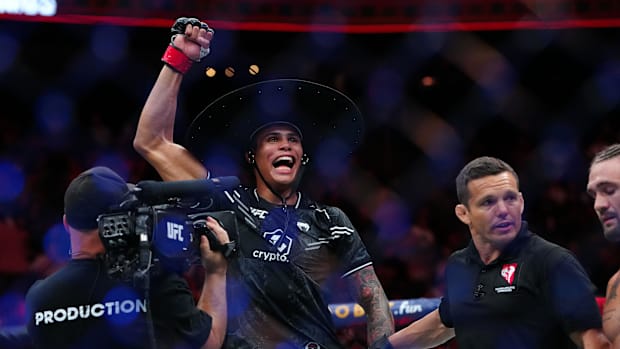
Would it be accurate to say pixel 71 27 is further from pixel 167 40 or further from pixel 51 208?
pixel 51 208

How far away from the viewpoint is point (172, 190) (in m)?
1.94

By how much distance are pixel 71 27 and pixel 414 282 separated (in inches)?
93.0

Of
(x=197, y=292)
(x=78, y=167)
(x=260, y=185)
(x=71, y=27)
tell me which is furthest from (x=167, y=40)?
(x=260, y=185)

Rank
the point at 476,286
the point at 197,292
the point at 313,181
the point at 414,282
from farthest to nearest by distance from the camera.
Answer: the point at 313,181 < the point at 414,282 < the point at 197,292 < the point at 476,286

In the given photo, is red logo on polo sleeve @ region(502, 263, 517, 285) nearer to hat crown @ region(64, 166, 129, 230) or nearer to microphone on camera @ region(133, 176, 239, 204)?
microphone on camera @ region(133, 176, 239, 204)

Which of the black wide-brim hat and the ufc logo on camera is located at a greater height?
the black wide-brim hat

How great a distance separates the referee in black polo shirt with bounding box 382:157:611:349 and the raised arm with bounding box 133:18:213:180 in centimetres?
81

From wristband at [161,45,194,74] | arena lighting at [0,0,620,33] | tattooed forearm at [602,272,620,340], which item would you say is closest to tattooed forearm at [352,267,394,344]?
tattooed forearm at [602,272,620,340]

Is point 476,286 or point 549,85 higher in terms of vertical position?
point 549,85

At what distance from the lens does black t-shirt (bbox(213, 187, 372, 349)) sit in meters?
2.52

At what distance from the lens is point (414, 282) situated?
4.92 m

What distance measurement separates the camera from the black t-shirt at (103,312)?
2.05 meters

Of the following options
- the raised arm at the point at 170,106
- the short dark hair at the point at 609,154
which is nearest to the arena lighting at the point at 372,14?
the raised arm at the point at 170,106

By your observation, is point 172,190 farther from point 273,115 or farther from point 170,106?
point 273,115
